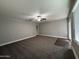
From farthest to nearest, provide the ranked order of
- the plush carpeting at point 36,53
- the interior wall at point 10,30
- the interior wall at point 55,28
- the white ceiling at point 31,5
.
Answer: the interior wall at point 55,28 < the interior wall at point 10,30 < the plush carpeting at point 36,53 < the white ceiling at point 31,5

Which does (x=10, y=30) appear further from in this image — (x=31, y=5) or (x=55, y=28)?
(x=55, y=28)

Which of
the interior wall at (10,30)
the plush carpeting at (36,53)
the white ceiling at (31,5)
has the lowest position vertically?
the plush carpeting at (36,53)

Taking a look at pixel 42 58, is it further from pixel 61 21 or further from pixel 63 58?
pixel 61 21

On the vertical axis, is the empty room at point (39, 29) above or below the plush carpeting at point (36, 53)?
above

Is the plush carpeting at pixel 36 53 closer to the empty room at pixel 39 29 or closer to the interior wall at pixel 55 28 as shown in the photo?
the empty room at pixel 39 29

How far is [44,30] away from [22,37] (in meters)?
4.20

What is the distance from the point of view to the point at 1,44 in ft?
16.5

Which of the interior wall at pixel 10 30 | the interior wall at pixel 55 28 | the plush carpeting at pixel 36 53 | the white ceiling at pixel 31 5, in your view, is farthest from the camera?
the interior wall at pixel 55 28

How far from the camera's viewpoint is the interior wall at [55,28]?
8859mm

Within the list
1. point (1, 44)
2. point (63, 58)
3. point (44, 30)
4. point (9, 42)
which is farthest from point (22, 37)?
point (63, 58)

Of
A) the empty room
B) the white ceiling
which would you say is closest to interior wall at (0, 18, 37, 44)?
the empty room

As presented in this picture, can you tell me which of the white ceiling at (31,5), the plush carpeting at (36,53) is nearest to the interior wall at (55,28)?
the plush carpeting at (36,53)

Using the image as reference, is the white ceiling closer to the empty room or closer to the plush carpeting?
the empty room

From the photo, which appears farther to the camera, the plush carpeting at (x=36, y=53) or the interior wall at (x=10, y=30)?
the interior wall at (x=10, y=30)
